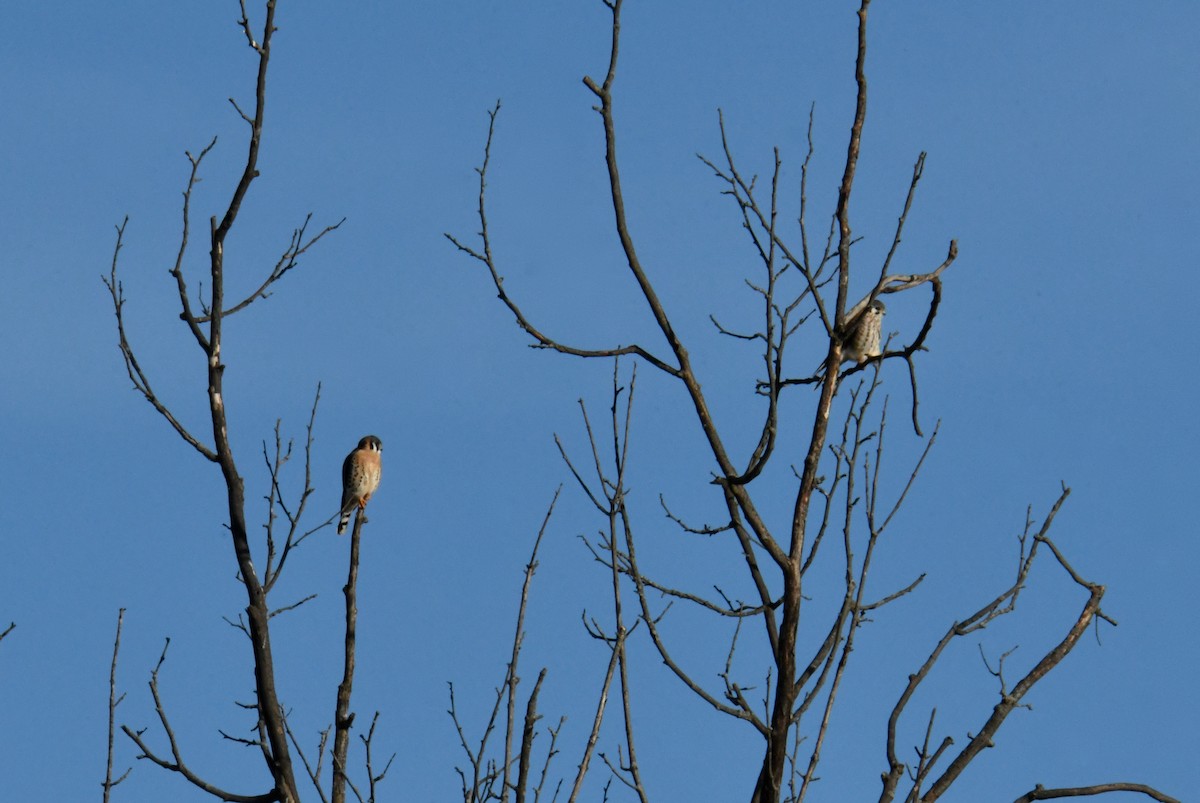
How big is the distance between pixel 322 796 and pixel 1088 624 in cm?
185

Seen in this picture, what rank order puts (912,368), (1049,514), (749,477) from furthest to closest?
1. (1049,514)
2. (912,368)
3. (749,477)

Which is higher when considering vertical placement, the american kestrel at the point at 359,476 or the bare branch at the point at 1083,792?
the american kestrel at the point at 359,476

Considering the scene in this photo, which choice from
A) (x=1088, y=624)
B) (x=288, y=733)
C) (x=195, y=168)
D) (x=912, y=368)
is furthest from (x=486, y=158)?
(x=1088, y=624)

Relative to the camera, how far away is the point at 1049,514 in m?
3.77

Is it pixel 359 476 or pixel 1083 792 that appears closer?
pixel 1083 792

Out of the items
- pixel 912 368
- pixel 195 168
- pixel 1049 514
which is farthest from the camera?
pixel 195 168

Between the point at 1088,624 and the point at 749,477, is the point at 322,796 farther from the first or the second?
the point at 1088,624

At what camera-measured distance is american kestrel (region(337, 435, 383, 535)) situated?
11.0 meters

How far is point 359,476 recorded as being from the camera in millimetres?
10992

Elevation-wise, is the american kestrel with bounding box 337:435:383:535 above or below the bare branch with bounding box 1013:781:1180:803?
above

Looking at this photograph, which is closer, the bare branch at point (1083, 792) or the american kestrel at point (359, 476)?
the bare branch at point (1083, 792)

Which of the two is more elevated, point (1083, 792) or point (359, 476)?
point (359, 476)

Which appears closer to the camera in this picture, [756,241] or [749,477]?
[749,477]

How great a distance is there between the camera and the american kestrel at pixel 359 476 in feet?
36.1
